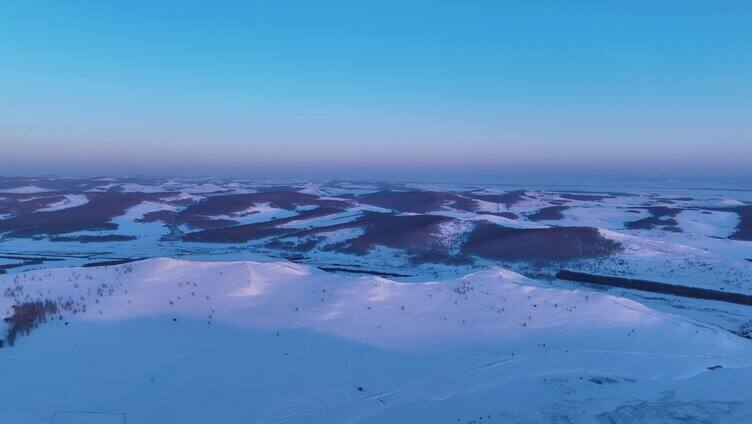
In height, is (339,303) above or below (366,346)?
above

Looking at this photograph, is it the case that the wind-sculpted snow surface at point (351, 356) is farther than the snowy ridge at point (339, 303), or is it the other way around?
the snowy ridge at point (339, 303)

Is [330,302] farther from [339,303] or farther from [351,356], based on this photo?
[351,356]

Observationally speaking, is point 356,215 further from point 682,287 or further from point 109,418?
point 109,418

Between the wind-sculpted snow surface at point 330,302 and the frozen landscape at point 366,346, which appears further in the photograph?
the wind-sculpted snow surface at point 330,302

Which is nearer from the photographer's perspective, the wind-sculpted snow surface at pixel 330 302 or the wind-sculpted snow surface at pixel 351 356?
the wind-sculpted snow surface at pixel 351 356

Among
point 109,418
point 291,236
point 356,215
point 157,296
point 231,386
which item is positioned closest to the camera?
point 109,418

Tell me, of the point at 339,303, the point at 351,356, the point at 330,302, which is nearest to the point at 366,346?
the point at 351,356

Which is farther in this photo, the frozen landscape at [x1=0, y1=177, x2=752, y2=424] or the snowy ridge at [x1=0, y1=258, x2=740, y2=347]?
the snowy ridge at [x1=0, y1=258, x2=740, y2=347]

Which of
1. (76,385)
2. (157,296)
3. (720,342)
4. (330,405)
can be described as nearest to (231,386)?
(330,405)
